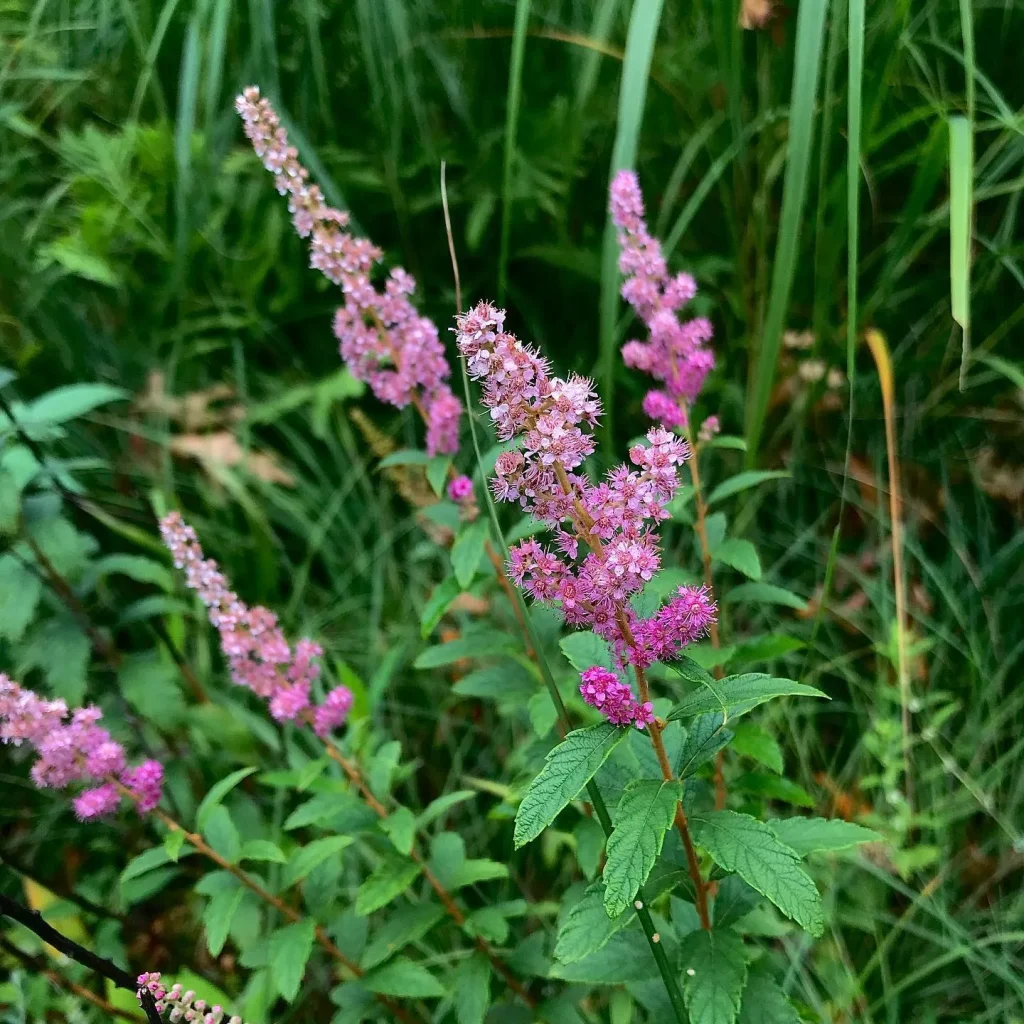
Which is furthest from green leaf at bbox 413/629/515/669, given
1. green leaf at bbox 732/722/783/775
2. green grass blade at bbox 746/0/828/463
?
green grass blade at bbox 746/0/828/463

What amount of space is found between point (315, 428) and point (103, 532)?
0.62m

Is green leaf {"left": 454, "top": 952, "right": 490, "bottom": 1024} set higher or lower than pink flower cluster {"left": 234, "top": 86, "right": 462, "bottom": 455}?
lower

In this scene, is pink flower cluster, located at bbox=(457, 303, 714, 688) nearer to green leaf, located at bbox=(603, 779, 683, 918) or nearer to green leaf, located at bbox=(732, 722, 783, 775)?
green leaf, located at bbox=(603, 779, 683, 918)

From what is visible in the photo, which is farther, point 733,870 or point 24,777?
point 24,777

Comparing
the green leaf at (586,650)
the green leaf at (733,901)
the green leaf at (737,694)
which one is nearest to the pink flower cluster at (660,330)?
the green leaf at (586,650)

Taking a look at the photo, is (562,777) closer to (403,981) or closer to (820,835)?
(820,835)

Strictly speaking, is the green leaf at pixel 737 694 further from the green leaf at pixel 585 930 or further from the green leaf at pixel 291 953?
the green leaf at pixel 291 953

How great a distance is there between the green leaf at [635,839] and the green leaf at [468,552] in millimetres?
499

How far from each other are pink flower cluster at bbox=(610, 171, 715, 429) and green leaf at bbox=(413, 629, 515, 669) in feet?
1.47

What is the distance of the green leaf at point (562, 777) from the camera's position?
0.79 meters

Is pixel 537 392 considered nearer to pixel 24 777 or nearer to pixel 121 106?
pixel 24 777

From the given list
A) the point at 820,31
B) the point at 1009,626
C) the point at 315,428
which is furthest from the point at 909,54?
the point at 315,428

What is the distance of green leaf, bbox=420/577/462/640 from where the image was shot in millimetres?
1373

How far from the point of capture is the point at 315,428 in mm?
2346
